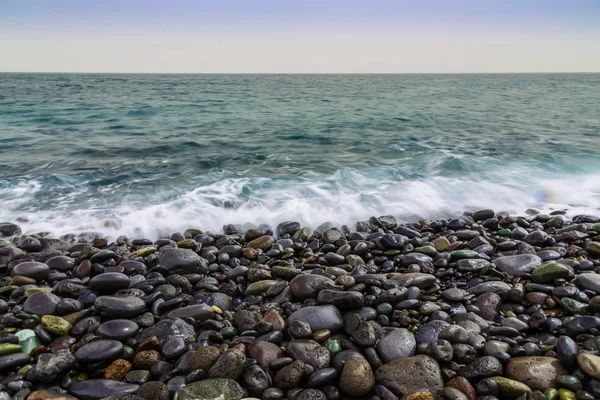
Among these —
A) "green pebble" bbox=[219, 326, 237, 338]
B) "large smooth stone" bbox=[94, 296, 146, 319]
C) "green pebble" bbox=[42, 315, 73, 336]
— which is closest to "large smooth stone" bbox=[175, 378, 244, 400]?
"green pebble" bbox=[219, 326, 237, 338]

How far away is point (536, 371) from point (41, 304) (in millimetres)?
4138

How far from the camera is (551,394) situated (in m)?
2.91

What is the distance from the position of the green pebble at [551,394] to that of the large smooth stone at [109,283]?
12.3 ft

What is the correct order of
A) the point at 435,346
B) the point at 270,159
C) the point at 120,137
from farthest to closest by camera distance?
1. the point at 120,137
2. the point at 270,159
3. the point at 435,346

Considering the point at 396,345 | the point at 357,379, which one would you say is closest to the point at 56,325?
the point at 357,379

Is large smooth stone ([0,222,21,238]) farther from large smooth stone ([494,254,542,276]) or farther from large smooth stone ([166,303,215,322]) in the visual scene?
large smooth stone ([494,254,542,276])

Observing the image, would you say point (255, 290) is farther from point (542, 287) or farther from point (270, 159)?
point (270, 159)

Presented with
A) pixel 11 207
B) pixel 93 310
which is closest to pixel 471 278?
pixel 93 310

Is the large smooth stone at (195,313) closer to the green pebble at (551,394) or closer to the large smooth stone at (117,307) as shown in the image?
the large smooth stone at (117,307)

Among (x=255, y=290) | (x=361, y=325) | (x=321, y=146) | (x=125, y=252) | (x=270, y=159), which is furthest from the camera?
(x=321, y=146)

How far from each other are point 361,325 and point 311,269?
1.50 meters

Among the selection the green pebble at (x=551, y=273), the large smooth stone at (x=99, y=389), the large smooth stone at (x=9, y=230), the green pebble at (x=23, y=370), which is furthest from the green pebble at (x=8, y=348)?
the green pebble at (x=551, y=273)

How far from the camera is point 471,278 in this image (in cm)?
471

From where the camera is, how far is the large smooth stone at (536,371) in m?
3.02
